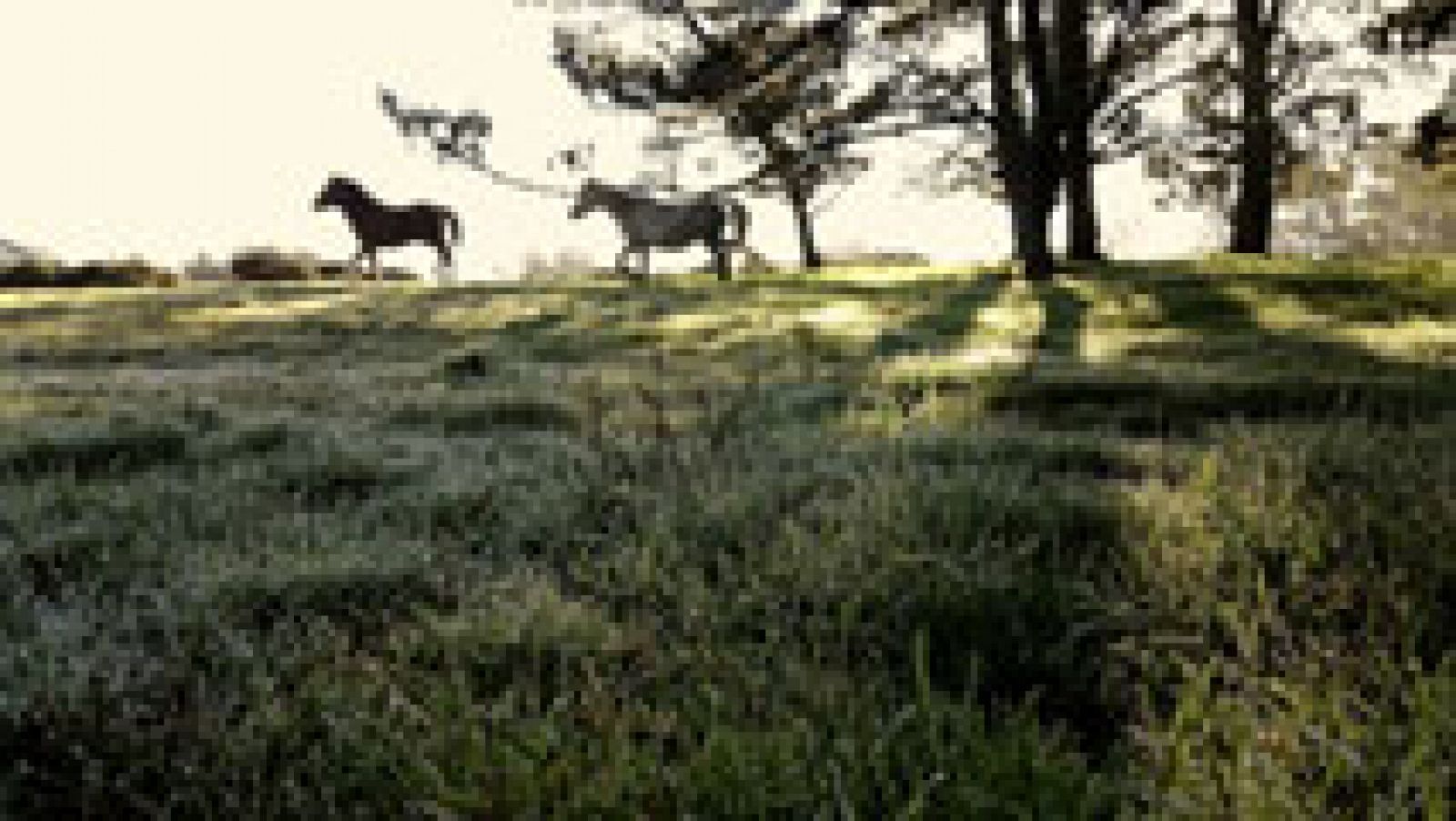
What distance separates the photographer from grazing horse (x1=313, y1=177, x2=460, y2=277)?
2612cm

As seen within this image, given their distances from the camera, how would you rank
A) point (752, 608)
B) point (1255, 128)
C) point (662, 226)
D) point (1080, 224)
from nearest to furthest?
point (752, 608) < point (1255, 128) < point (1080, 224) < point (662, 226)

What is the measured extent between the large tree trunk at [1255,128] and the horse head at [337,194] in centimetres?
1746

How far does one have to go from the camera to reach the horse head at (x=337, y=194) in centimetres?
2606

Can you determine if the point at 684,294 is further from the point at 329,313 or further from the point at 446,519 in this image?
the point at 446,519

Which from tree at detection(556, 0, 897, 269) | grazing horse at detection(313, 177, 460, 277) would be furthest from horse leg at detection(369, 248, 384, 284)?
tree at detection(556, 0, 897, 269)

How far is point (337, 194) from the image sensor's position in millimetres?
26094

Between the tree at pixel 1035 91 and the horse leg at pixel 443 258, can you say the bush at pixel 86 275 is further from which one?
the tree at pixel 1035 91

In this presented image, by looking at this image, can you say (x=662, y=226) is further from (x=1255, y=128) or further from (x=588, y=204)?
(x=1255, y=128)

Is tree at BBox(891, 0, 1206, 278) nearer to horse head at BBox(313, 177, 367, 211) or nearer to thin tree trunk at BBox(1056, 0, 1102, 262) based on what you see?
thin tree trunk at BBox(1056, 0, 1102, 262)

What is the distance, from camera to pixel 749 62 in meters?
12.1

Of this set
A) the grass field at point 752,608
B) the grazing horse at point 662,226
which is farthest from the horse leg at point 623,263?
the grass field at point 752,608

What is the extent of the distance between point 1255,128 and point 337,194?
17.9 metres

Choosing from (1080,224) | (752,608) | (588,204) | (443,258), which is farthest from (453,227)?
(752,608)

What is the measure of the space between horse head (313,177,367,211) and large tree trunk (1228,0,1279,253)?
17462 mm
